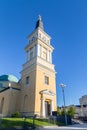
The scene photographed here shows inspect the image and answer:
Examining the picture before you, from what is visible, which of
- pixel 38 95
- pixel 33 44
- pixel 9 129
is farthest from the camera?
pixel 33 44

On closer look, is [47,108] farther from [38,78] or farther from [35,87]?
[38,78]

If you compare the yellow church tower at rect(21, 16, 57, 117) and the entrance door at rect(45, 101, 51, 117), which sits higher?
the yellow church tower at rect(21, 16, 57, 117)

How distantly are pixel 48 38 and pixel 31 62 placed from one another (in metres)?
9.00

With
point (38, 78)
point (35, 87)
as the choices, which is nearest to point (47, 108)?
point (35, 87)

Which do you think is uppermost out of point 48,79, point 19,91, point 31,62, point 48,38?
point 48,38

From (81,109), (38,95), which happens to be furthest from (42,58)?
(81,109)

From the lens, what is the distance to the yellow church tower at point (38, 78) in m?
25.4

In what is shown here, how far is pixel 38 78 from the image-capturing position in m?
27.1

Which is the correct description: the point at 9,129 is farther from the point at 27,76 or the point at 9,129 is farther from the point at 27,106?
the point at 27,76

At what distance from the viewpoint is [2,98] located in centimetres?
3050

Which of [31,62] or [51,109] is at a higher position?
[31,62]

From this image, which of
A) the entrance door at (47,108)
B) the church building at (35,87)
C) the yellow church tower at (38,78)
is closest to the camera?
the yellow church tower at (38,78)

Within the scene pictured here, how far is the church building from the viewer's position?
25564 millimetres

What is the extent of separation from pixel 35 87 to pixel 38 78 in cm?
202
